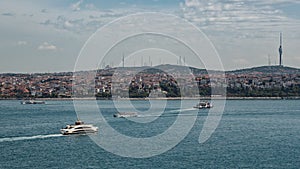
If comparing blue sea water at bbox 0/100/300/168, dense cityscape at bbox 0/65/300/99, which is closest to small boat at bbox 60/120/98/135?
blue sea water at bbox 0/100/300/168

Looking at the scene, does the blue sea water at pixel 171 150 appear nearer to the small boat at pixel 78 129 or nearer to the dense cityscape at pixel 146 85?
the small boat at pixel 78 129

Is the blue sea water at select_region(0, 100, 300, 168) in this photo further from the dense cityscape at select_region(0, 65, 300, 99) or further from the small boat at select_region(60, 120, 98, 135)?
the dense cityscape at select_region(0, 65, 300, 99)

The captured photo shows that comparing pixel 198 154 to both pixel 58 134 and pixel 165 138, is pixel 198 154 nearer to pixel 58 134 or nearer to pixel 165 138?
pixel 165 138

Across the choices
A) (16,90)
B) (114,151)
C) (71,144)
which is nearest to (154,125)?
(71,144)

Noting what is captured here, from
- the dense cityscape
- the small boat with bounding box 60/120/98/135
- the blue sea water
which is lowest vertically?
the blue sea water

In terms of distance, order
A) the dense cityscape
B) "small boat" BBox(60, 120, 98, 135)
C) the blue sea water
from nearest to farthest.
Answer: the blue sea water → "small boat" BBox(60, 120, 98, 135) → the dense cityscape

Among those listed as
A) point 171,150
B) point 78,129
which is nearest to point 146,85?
point 78,129

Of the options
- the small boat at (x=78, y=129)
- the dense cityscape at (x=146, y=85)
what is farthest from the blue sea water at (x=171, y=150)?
the dense cityscape at (x=146, y=85)

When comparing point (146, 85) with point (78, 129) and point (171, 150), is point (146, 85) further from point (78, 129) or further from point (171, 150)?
point (171, 150)
